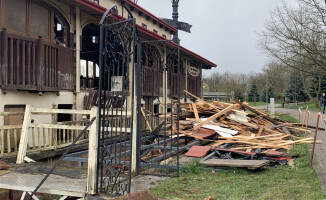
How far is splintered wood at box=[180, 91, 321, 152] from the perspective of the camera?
11.3 metres

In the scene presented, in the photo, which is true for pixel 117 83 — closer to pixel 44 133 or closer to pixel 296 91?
pixel 44 133

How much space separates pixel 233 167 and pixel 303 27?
1437cm

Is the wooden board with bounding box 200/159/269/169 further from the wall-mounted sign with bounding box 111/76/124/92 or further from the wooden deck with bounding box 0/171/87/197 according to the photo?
the wall-mounted sign with bounding box 111/76/124/92

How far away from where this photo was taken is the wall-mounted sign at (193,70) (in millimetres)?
26252

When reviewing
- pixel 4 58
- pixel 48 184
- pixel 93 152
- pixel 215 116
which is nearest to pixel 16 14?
pixel 4 58

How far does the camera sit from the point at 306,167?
7.81 metres

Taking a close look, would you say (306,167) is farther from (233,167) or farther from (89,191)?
(89,191)

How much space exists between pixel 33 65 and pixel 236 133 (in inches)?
308

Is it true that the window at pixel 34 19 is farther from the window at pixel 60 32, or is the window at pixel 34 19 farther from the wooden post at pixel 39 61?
the wooden post at pixel 39 61

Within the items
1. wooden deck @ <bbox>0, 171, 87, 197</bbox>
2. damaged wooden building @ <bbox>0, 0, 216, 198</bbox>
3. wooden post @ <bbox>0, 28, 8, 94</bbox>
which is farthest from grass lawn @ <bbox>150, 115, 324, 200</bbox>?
wooden post @ <bbox>0, 28, 8, 94</bbox>

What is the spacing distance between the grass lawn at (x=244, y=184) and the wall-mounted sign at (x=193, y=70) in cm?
1840

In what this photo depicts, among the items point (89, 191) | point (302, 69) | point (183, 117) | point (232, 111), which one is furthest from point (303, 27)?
point (89, 191)

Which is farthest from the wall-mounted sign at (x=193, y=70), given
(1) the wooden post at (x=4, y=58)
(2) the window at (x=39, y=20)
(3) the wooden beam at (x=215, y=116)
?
(1) the wooden post at (x=4, y=58)

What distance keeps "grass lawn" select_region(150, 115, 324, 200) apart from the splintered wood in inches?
120
